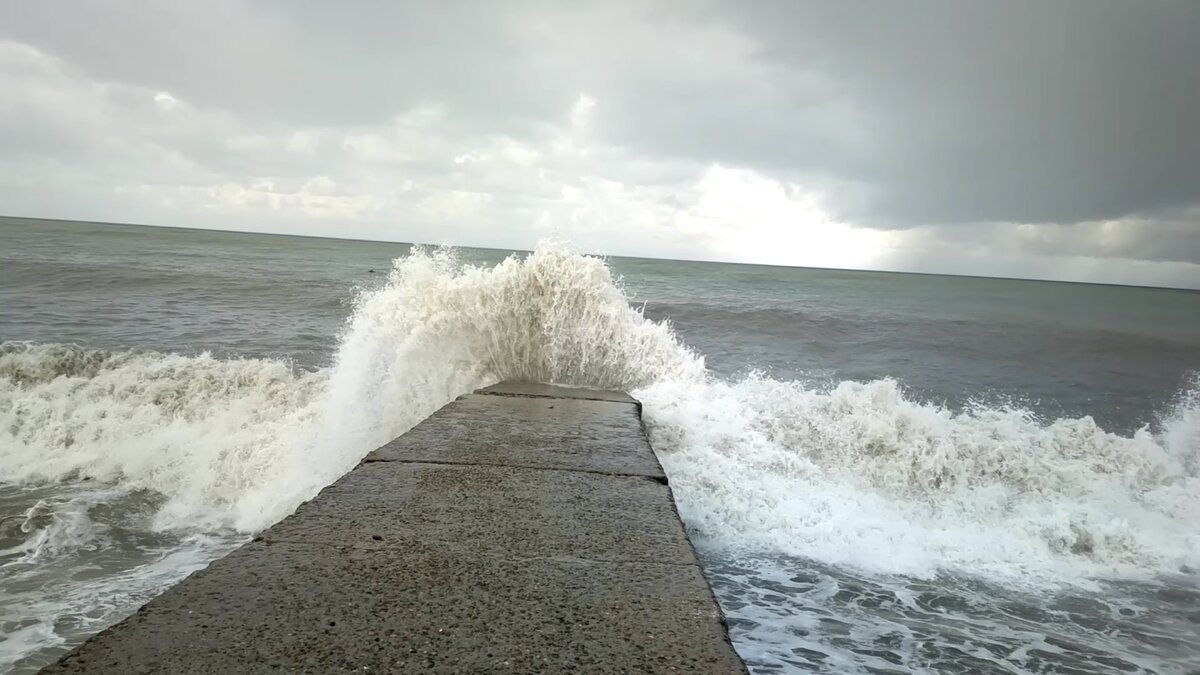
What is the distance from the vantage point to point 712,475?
4551 mm

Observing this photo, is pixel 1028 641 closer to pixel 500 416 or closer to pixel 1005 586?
pixel 1005 586

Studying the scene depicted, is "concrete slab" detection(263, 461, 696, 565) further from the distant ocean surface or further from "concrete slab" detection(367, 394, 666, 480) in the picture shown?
the distant ocean surface

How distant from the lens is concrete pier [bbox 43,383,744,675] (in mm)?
1595

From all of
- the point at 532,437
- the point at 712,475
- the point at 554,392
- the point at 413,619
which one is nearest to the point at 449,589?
the point at 413,619

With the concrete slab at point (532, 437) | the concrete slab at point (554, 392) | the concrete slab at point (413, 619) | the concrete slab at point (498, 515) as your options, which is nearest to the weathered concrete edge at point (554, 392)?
the concrete slab at point (554, 392)

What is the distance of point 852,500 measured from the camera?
4805mm

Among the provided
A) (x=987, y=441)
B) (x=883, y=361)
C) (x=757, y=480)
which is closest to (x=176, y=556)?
(x=757, y=480)

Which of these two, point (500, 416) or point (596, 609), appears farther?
point (500, 416)

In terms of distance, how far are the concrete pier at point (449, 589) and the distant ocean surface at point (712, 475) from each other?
95 cm

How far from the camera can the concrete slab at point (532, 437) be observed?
132 inches

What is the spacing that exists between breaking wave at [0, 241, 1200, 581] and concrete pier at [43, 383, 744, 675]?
162 cm

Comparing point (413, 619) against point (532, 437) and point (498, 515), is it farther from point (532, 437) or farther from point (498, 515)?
point (532, 437)

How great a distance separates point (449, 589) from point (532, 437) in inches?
75.1

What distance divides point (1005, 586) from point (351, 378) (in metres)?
4.79
